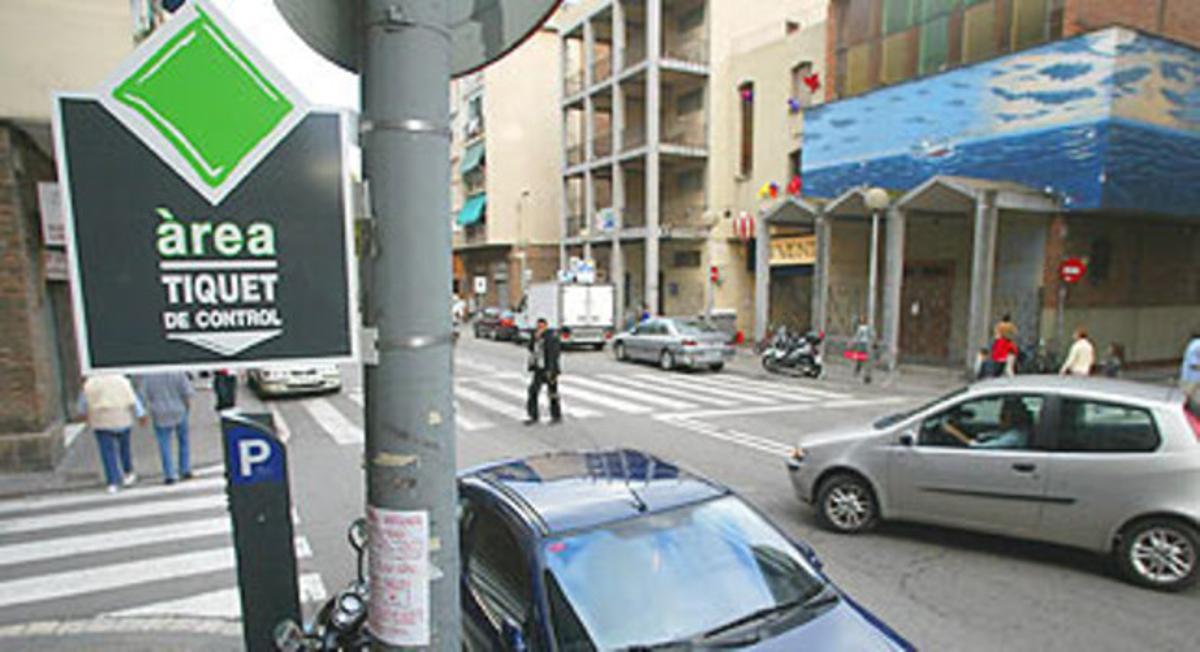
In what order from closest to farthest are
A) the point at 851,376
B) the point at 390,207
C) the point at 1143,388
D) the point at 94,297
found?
the point at 390,207
the point at 94,297
the point at 1143,388
the point at 851,376

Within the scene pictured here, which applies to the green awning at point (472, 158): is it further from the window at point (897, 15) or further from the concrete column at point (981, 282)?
the concrete column at point (981, 282)

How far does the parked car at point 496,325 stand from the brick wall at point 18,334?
66.3ft

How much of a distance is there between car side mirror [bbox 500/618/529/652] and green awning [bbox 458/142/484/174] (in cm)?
4030

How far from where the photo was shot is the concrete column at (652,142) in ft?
91.9

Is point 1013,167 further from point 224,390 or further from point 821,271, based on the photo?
point 224,390

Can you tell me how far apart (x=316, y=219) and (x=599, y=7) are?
33.5m

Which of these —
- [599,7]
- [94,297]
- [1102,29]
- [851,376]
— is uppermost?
[599,7]

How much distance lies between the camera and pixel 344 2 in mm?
1611

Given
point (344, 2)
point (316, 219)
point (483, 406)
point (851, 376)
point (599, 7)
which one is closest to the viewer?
point (344, 2)

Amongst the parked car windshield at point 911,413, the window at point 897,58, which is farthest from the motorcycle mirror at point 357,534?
the window at point 897,58

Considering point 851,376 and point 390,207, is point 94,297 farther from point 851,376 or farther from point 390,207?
point 851,376

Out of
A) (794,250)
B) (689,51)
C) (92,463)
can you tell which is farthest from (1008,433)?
(689,51)

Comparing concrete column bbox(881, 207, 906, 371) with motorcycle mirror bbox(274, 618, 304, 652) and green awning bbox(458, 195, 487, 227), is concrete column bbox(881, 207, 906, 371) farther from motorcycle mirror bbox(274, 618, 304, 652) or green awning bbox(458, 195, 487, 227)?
green awning bbox(458, 195, 487, 227)

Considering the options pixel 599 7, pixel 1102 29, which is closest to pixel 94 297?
pixel 1102 29
